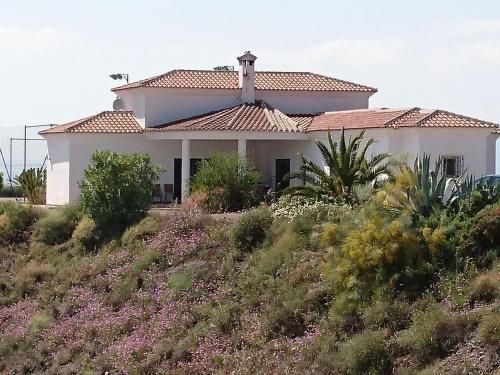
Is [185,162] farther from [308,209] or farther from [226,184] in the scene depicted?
[308,209]

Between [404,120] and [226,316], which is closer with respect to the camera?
[226,316]

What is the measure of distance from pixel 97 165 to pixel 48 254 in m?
3.44

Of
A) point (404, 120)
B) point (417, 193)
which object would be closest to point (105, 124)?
point (404, 120)

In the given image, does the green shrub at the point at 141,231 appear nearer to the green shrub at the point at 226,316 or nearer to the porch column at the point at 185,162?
the porch column at the point at 185,162

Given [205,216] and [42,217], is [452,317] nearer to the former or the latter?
[205,216]

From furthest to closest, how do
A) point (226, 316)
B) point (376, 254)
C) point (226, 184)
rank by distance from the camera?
point (226, 184)
point (226, 316)
point (376, 254)

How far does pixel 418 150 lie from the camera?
3556cm

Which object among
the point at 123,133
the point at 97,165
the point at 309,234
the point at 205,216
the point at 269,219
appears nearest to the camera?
the point at 309,234

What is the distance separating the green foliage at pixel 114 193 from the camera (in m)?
36.4

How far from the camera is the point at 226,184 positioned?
36.9m

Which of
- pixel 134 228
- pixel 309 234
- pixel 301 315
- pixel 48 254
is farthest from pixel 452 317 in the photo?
pixel 48 254

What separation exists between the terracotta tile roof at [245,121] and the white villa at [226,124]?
38 mm

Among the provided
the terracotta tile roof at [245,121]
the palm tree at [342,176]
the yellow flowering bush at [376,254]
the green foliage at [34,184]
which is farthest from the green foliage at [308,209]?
the green foliage at [34,184]

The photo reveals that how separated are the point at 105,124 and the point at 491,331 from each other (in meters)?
25.9
